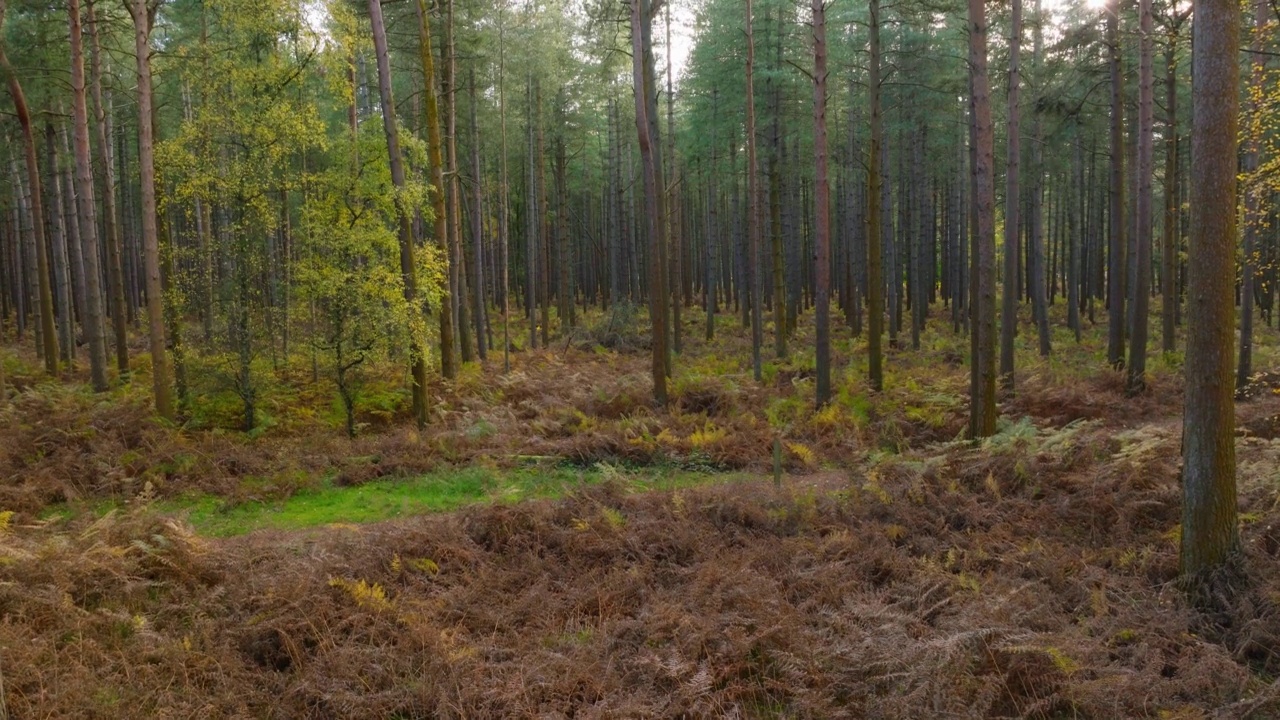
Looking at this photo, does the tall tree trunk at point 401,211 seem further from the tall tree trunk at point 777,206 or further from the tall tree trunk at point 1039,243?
the tall tree trunk at point 1039,243

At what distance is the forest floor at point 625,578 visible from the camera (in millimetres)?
5160

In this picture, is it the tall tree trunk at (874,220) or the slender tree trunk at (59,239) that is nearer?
the tall tree trunk at (874,220)

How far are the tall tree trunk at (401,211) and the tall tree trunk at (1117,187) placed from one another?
14.3 meters

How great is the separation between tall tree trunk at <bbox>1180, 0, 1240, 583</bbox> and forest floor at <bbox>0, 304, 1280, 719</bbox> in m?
0.39

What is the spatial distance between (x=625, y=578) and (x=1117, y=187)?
15276 mm

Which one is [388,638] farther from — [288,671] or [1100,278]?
[1100,278]

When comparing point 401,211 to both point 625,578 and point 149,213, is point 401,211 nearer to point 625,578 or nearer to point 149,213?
point 149,213

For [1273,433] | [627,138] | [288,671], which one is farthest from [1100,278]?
[288,671]

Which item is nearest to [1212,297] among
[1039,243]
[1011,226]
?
[1011,226]

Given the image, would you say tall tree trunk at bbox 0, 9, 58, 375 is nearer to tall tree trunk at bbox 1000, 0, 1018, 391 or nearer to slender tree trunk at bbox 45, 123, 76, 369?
slender tree trunk at bbox 45, 123, 76, 369

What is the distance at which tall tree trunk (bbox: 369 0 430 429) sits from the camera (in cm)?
1337

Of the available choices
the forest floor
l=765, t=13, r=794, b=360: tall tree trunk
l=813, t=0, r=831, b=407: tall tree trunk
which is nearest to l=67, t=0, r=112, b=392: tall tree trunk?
the forest floor

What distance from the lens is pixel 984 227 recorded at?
10.6 meters

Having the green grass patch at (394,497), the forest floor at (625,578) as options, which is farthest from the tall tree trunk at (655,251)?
the green grass patch at (394,497)
